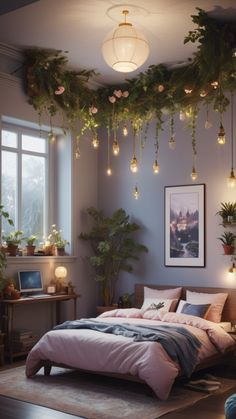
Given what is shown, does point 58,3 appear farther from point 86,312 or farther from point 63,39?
point 86,312

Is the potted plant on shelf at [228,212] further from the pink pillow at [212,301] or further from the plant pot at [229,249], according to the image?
the pink pillow at [212,301]

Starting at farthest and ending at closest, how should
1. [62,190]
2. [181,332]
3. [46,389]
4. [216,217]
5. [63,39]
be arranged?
[62,190] → [216,217] → [63,39] → [181,332] → [46,389]

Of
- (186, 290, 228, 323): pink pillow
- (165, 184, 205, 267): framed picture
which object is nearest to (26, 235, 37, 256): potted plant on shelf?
(165, 184, 205, 267): framed picture

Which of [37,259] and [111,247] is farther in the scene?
[111,247]

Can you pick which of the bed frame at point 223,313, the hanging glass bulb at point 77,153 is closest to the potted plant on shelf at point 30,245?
the hanging glass bulb at point 77,153

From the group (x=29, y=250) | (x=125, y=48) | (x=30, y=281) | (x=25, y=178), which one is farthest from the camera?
(x=25, y=178)

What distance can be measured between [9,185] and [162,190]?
2167 millimetres

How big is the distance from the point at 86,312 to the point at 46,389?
2840 millimetres

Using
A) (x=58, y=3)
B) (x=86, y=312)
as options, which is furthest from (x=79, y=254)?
(x=58, y=3)

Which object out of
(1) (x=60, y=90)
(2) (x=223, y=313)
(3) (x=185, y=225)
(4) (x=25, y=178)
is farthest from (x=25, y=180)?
(2) (x=223, y=313)

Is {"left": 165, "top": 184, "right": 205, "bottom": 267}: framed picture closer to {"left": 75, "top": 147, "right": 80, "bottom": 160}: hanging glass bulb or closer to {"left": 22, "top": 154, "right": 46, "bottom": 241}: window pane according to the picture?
{"left": 75, "top": 147, "right": 80, "bottom": 160}: hanging glass bulb

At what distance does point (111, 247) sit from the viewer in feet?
27.0

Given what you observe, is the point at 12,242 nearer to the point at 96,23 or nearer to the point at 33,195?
the point at 33,195

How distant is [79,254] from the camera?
27.0 feet
